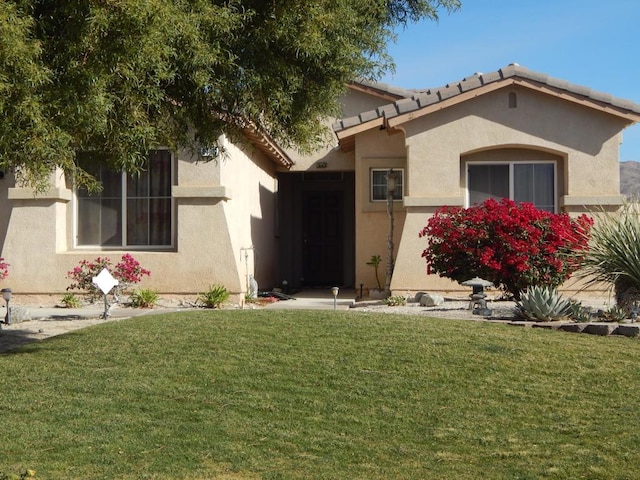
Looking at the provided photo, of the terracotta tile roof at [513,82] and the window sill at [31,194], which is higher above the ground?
the terracotta tile roof at [513,82]

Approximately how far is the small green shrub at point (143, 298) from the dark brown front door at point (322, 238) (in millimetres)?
7848

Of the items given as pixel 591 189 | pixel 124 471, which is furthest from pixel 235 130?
pixel 591 189

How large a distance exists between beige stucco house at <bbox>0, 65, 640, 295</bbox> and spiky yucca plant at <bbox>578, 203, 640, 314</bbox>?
452 centimetres

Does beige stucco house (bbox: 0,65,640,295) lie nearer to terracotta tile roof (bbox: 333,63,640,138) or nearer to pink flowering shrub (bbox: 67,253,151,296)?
terracotta tile roof (bbox: 333,63,640,138)

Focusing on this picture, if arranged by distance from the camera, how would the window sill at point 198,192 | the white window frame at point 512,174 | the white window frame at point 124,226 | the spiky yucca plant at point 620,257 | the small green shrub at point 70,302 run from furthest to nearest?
the white window frame at point 512,174
the white window frame at point 124,226
the window sill at point 198,192
the small green shrub at point 70,302
the spiky yucca plant at point 620,257

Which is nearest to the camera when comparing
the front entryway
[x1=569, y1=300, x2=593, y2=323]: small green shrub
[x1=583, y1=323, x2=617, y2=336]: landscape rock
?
[x1=583, y1=323, x2=617, y2=336]: landscape rock

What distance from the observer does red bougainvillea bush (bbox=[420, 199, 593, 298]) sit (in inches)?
490

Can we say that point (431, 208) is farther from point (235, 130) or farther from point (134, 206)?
point (235, 130)

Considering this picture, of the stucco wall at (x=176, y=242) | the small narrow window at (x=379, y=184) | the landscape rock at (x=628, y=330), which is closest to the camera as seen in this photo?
the landscape rock at (x=628, y=330)

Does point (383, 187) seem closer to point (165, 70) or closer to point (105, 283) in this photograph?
point (105, 283)

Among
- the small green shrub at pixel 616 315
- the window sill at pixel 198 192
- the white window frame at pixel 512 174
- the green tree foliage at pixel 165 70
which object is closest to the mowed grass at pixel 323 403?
the small green shrub at pixel 616 315

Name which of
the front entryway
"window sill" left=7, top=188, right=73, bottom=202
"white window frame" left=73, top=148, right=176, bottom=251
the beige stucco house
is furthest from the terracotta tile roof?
"window sill" left=7, top=188, right=73, bottom=202

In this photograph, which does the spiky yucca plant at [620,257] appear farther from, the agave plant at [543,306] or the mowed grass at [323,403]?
the mowed grass at [323,403]

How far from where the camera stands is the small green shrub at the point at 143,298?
14508mm
